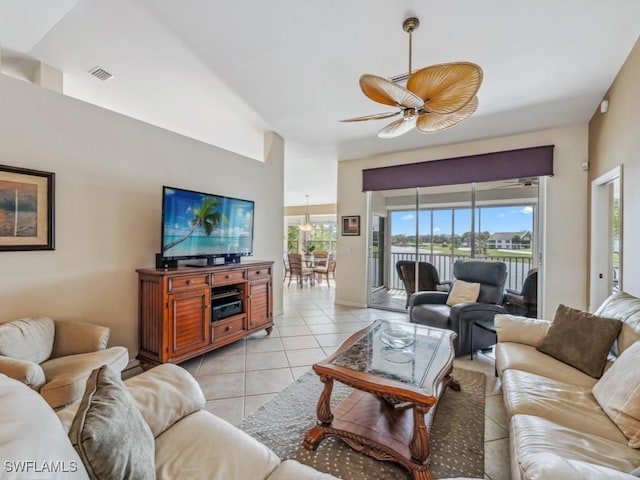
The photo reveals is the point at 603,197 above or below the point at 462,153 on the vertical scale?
below

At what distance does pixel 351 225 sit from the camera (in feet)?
17.7

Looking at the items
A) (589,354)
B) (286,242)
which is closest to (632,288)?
(589,354)

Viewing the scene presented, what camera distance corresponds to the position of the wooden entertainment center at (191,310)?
256 cm

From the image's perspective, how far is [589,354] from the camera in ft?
6.11

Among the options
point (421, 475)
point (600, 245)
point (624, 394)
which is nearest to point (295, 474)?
point (421, 475)

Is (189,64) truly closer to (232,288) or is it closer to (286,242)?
(232,288)

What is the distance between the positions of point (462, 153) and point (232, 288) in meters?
3.92

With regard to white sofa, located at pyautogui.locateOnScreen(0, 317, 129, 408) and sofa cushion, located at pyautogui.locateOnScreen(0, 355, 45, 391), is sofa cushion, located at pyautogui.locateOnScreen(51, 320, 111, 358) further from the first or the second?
sofa cushion, located at pyautogui.locateOnScreen(0, 355, 45, 391)

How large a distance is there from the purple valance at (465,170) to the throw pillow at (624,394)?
3153 millimetres

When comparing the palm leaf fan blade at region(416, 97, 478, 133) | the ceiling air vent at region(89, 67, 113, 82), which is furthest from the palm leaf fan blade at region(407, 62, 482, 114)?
the ceiling air vent at region(89, 67, 113, 82)

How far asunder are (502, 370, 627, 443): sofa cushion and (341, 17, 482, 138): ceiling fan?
1.85 metres

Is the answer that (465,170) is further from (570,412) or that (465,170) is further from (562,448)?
(562,448)

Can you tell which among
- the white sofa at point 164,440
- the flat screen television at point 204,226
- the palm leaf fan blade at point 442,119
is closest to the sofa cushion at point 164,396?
the white sofa at point 164,440

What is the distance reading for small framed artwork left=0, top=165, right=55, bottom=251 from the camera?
6.73ft
